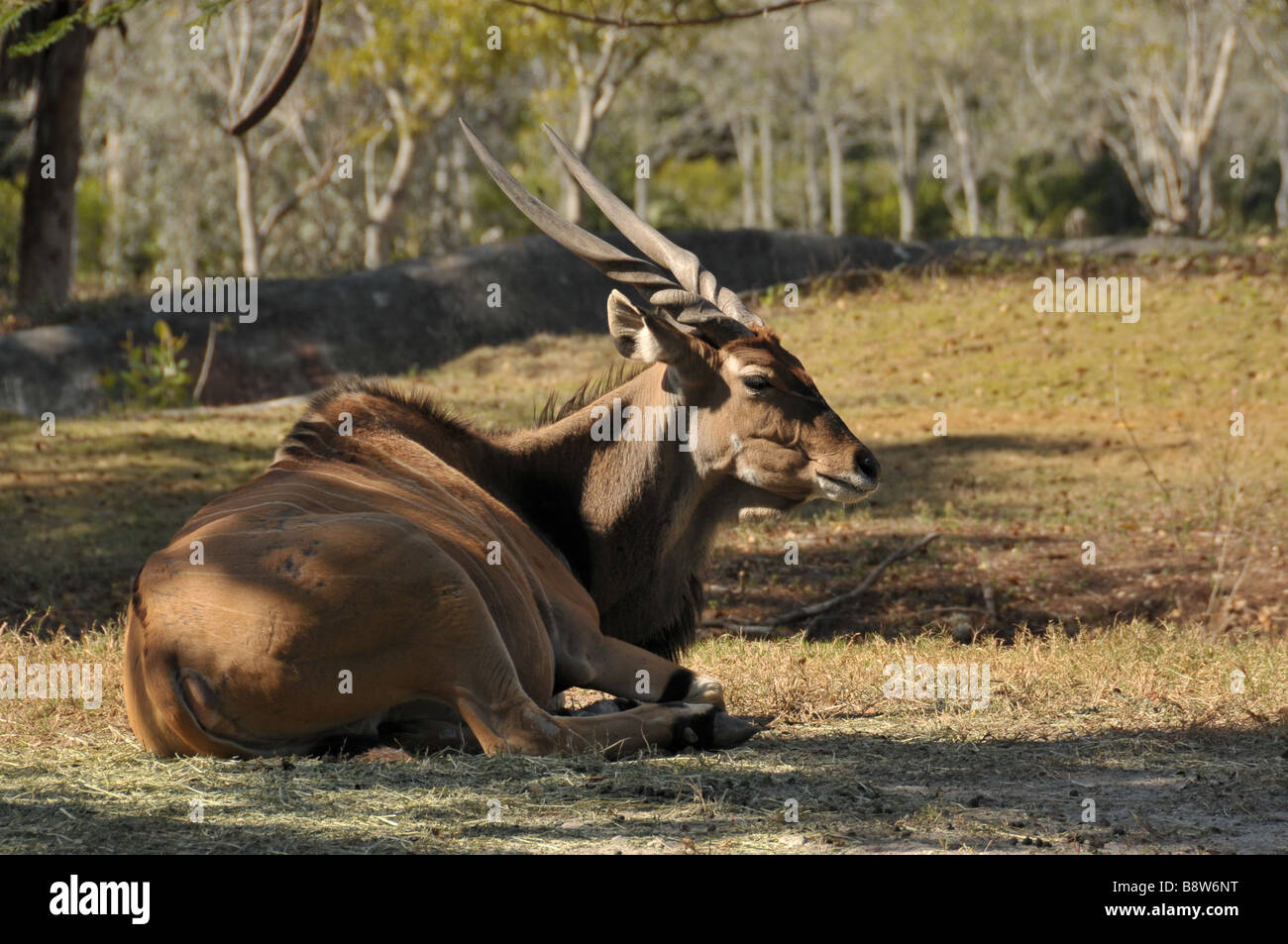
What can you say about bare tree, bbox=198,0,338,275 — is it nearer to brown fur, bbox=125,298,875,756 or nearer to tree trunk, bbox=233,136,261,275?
tree trunk, bbox=233,136,261,275

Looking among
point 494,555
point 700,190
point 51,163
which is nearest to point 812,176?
point 700,190

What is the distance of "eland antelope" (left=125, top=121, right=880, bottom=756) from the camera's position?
447 centimetres

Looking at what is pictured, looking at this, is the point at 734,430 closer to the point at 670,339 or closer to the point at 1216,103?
the point at 670,339

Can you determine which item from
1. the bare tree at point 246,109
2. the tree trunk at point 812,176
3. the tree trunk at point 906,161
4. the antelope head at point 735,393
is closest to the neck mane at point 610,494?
the antelope head at point 735,393

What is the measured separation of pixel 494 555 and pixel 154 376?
10.2 m

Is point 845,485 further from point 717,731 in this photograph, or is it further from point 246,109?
point 246,109

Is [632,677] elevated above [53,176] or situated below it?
below

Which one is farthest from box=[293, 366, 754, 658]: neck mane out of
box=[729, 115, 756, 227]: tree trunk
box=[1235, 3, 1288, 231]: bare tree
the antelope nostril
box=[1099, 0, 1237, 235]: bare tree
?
box=[729, 115, 756, 227]: tree trunk

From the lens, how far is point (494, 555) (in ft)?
16.8

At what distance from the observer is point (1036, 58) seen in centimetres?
4519

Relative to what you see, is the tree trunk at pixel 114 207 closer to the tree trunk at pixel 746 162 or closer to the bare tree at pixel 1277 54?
the tree trunk at pixel 746 162

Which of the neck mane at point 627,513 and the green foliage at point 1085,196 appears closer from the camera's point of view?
the neck mane at point 627,513

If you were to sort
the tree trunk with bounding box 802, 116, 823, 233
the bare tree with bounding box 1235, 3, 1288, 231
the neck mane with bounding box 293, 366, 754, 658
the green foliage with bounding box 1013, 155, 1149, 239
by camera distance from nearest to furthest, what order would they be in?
1. the neck mane with bounding box 293, 366, 754, 658
2. the bare tree with bounding box 1235, 3, 1288, 231
3. the green foliage with bounding box 1013, 155, 1149, 239
4. the tree trunk with bounding box 802, 116, 823, 233

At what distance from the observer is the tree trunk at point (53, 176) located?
17.9m
